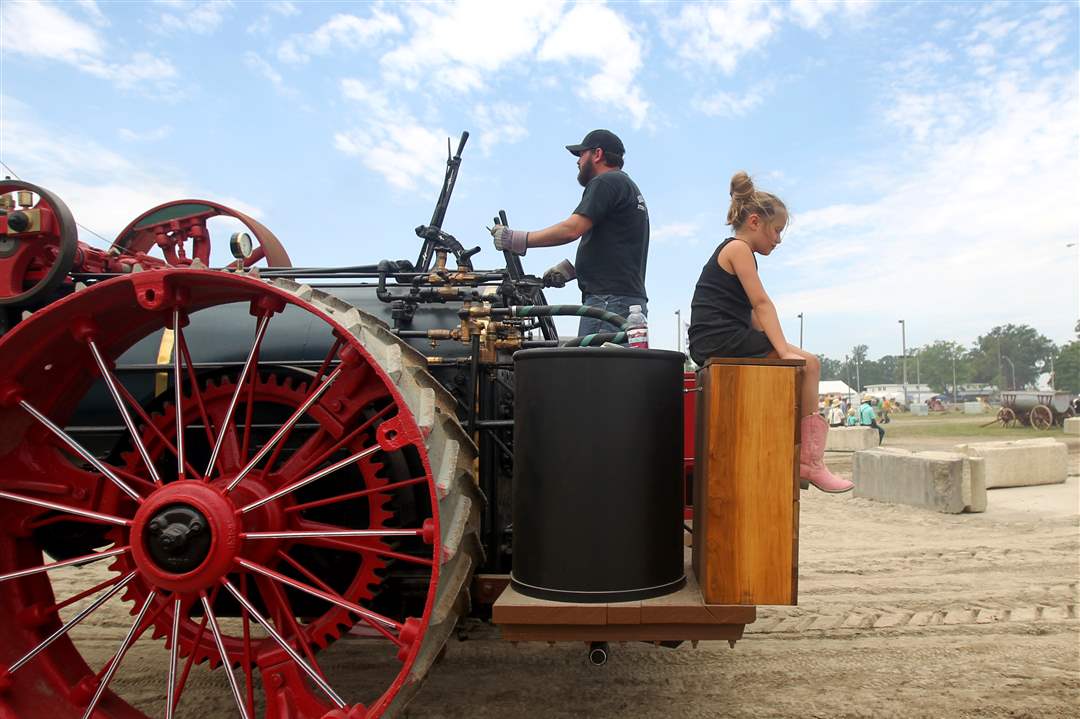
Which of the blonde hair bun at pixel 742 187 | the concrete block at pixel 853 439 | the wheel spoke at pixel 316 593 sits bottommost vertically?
the concrete block at pixel 853 439

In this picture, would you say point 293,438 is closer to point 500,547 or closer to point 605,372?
point 500,547

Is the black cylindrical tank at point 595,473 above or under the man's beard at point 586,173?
under

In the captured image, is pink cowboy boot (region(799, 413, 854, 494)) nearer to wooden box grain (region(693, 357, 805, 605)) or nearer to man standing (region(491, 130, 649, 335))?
wooden box grain (region(693, 357, 805, 605))

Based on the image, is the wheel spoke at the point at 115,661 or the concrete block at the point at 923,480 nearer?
the wheel spoke at the point at 115,661

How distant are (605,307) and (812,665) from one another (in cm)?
211

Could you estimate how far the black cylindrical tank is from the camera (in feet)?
8.07

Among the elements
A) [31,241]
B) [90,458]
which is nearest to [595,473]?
[90,458]

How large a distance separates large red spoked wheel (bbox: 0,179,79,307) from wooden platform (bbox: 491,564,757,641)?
216 cm

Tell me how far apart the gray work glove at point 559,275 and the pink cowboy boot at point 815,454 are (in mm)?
1465

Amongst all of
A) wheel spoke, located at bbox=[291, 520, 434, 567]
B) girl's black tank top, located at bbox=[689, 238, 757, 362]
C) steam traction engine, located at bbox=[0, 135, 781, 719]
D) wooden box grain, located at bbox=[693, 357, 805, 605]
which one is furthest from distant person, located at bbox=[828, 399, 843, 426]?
wheel spoke, located at bbox=[291, 520, 434, 567]

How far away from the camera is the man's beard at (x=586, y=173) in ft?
12.2

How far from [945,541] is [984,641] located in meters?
3.23

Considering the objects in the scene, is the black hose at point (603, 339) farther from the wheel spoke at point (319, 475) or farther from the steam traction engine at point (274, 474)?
the wheel spoke at point (319, 475)

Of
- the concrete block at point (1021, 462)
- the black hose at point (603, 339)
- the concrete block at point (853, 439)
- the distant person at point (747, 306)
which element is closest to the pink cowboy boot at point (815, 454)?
the distant person at point (747, 306)
